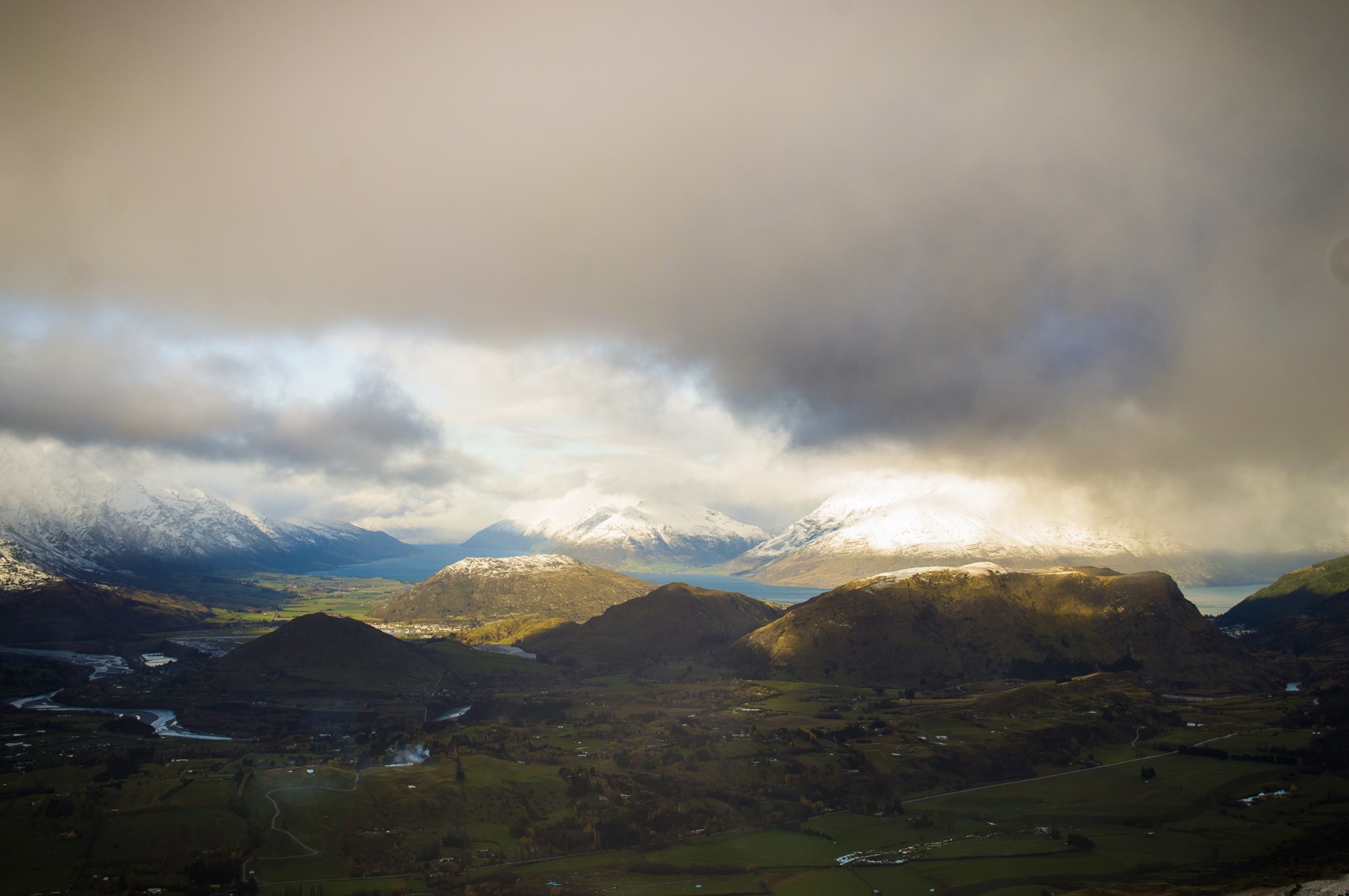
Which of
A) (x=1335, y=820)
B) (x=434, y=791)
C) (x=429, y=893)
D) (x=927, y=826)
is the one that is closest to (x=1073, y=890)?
(x=927, y=826)

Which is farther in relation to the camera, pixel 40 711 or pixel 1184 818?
pixel 40 711

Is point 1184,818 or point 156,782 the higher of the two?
point 156,782

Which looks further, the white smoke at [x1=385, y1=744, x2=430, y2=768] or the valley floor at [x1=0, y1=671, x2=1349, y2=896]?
the white smoke at [x1=385, y1=744, x2=430, y2=768]

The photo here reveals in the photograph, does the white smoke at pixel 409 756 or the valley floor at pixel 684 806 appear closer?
the valley floor at pixel 684 806

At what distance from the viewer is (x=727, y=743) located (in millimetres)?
137250

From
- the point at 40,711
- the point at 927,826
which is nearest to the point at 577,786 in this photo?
the point at 927,826

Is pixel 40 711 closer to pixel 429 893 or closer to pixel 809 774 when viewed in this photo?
pixel 429 893

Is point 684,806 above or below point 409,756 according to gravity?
below

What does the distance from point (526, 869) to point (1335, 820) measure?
96.9m

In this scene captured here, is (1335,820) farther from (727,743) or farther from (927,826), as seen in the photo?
(727,743)

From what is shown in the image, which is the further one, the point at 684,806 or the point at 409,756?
the point at 409,756

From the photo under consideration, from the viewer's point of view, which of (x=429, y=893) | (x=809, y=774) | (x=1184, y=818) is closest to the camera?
(x=429, y=893)

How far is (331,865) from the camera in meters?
89.0

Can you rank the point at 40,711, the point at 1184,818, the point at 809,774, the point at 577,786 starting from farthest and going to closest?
the point at 40,711, the point at 809,774, the point at 577,786, the point at 1184,818
